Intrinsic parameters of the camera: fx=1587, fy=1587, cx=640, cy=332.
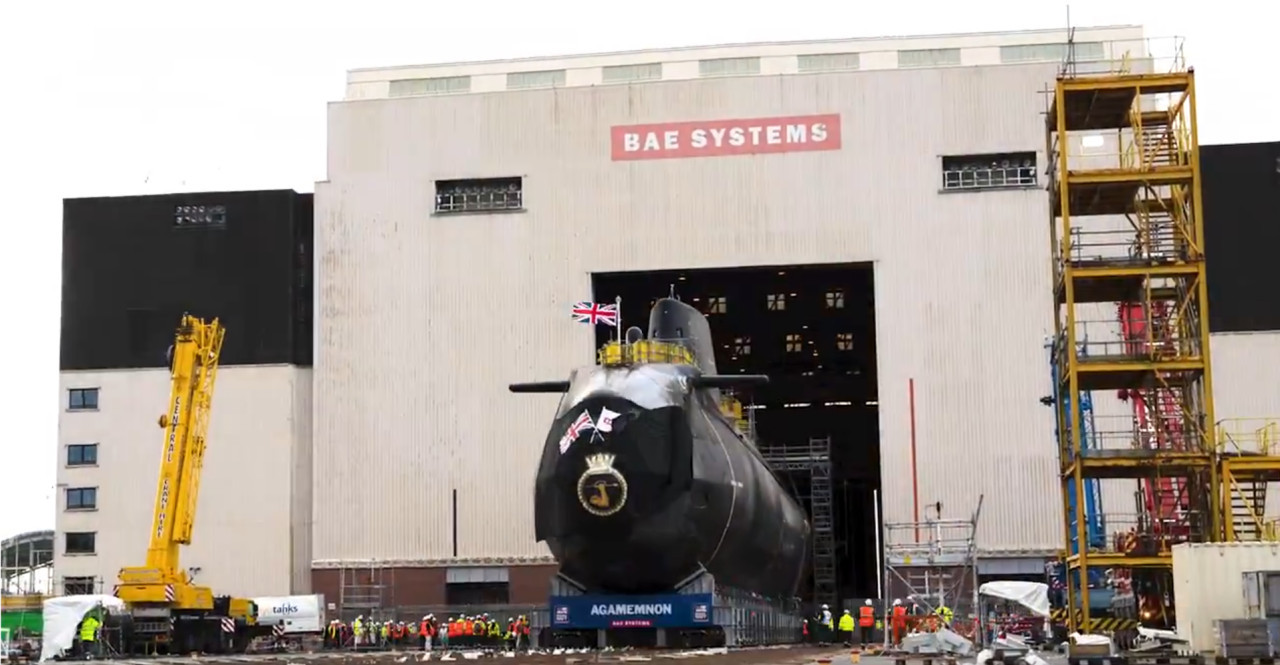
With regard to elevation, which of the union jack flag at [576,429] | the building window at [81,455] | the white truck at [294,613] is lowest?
the white truck at [294,613]

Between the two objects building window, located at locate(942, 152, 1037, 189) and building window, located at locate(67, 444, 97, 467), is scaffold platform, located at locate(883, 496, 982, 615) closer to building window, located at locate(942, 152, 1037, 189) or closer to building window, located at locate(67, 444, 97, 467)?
building window, located at locate(942, 152, 1037, 189)

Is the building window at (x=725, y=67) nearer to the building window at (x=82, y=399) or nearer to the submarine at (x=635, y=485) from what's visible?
the building window at (x=82, y=399)

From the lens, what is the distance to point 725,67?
70.3m

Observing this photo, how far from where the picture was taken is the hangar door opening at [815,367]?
236 feet

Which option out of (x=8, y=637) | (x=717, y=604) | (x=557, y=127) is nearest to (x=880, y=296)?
(x=557, y=127)

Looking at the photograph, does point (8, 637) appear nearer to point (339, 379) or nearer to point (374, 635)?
point (374, 635)

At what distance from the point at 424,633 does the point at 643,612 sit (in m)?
15.9

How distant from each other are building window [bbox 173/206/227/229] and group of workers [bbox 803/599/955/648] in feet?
94.9

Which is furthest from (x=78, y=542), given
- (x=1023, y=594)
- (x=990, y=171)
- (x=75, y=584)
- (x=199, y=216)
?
(x=1023, y=594)

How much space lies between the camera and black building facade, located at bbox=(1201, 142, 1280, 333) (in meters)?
60.2

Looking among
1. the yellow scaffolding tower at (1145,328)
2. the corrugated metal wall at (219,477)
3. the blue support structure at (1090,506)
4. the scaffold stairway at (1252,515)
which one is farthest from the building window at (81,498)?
the scaffold stairway at (1252,515)

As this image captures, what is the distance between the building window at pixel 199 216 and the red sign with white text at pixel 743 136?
59.7 ft

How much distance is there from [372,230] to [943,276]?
22.3 meters

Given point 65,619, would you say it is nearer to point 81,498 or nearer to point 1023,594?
point 81,498
